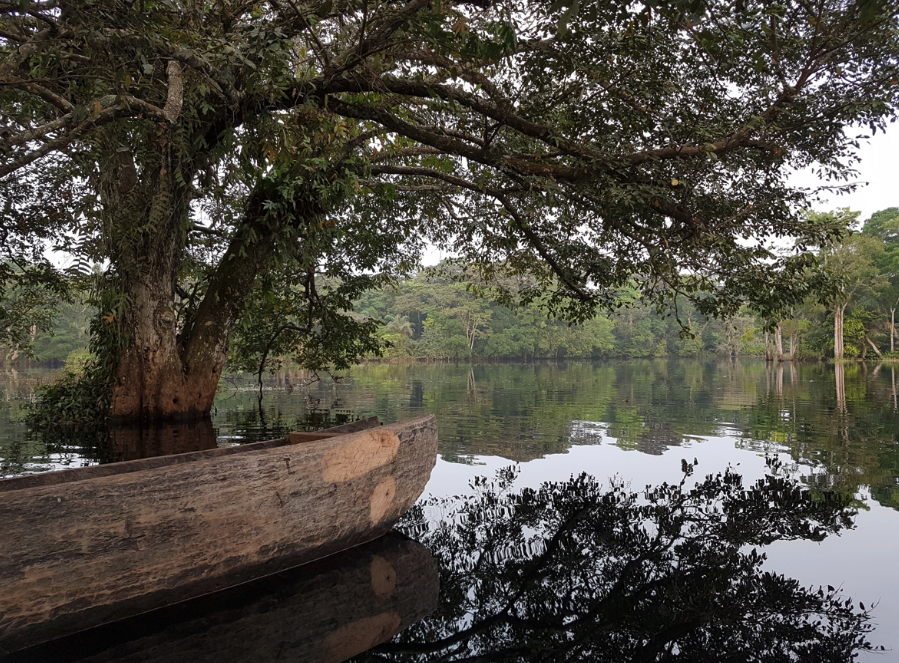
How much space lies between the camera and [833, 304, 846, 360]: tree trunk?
36.2 meters

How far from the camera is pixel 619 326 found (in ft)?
191

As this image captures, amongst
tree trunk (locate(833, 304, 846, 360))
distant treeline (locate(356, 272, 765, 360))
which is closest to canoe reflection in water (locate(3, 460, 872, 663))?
tree trunk (locate(833, 304, 846, 360))

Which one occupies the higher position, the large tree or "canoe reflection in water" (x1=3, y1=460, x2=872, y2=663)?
the large tree

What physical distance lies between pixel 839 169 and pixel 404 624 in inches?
275

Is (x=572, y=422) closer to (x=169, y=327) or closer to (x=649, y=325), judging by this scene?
(x=169, y=327)

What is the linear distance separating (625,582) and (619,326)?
185 feet

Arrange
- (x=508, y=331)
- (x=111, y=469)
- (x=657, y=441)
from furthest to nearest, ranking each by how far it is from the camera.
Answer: (x=508, y=331), (x=657, y=441), (x=111, y=469)

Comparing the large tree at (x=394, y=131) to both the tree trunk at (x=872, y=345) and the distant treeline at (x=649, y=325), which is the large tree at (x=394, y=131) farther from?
the tree trunk at (x=872, y=345)

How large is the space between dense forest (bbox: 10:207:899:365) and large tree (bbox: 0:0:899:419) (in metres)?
20.5

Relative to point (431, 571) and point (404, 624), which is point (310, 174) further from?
point (404, 624)

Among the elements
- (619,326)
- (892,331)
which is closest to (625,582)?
(892,331)

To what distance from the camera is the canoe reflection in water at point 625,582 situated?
3.13 metres

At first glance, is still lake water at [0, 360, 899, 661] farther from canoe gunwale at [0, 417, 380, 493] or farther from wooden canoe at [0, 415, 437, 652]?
wooden canoe at [0, 415, 437, 652]

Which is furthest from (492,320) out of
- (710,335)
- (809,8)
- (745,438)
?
(809,8)
